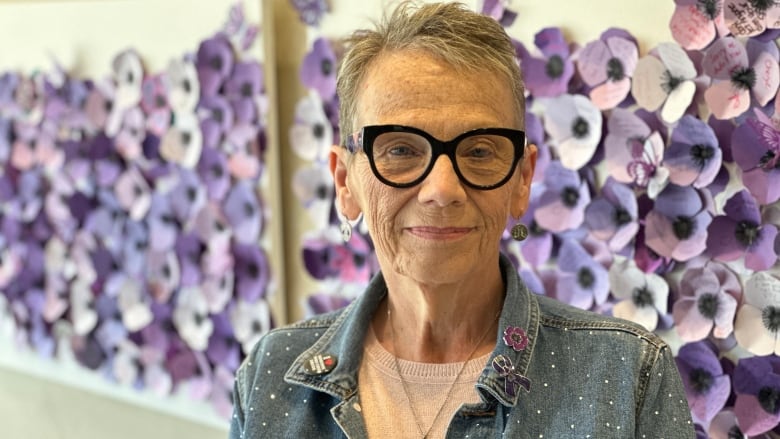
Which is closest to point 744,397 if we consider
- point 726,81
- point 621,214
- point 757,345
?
point 757,345

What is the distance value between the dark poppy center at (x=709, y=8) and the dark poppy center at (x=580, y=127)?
0.72ft

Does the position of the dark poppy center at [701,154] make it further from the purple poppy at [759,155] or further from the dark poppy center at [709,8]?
the dark poppy center at [709,8]

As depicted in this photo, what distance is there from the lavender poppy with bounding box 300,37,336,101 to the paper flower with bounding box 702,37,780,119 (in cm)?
64

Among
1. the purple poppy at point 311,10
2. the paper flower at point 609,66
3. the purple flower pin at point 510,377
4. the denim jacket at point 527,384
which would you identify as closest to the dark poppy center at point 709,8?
the paper flower at point 609,66

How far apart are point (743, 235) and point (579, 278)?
25cm

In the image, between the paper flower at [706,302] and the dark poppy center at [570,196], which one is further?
the dark poppy center at [570,196]

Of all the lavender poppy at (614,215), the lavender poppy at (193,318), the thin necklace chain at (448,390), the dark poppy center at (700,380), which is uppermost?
the lavender poppy at (614,215)

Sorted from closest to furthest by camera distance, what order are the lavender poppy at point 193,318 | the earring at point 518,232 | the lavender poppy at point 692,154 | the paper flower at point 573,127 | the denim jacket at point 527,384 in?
the denim jacket at point 527,384, the earring at point 518,232, the lavender poppy at point 692,154, the paper flower at point 573,127, the lavender poppy at point 193,318

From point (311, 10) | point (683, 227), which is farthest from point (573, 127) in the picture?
point (311, 10)

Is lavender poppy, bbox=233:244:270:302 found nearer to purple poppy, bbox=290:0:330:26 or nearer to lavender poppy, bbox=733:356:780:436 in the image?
purple poppy, bbox=290:0:330:26

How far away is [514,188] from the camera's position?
86 centimetres

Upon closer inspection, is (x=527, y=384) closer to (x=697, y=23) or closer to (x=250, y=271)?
(x=697, y=23)

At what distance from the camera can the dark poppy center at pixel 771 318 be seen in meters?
0.97

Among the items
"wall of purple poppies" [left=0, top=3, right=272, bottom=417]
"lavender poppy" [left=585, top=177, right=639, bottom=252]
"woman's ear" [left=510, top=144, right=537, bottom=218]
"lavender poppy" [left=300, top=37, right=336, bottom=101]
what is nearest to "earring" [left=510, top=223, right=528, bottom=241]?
"woman's ear" [left=510, top=144, right=537, bottom=218]
